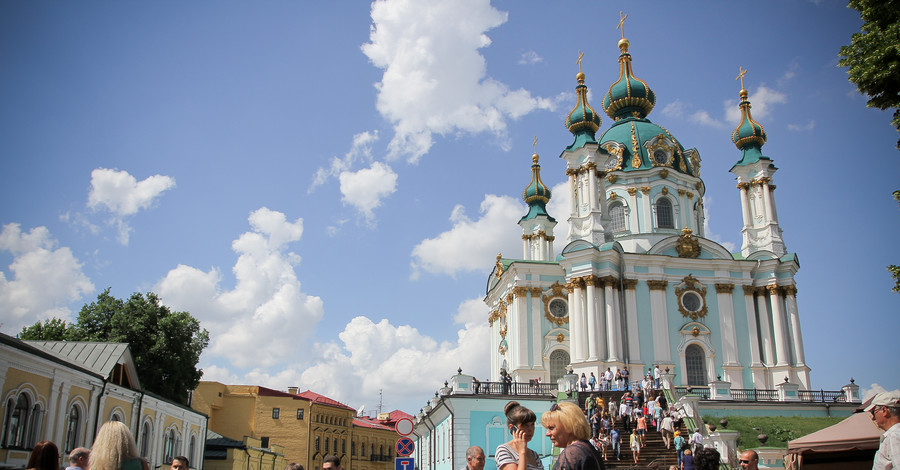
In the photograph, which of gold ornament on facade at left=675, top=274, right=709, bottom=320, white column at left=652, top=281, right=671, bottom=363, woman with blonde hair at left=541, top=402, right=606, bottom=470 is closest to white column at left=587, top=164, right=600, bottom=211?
white column at left=652, top=281, right=671, bottom=363

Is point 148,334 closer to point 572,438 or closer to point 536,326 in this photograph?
point 536,326

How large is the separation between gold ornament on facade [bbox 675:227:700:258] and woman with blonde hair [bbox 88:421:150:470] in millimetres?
37202

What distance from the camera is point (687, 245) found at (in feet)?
132

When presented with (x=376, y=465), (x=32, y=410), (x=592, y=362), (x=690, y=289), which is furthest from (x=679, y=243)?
(x=376, y=465)

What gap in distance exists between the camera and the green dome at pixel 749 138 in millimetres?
43938

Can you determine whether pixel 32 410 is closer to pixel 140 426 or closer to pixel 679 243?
pixel 140 426

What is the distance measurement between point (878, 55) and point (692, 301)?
2647 centimetres

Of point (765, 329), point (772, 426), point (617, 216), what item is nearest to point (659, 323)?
point (765, 329)

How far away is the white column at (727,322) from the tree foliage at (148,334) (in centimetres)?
2814

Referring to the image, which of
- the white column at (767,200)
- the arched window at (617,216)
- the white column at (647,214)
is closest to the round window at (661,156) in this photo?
the white column at (647,214)

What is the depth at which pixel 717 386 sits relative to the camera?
33.1 meters

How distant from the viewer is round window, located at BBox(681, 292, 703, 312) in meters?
39.8

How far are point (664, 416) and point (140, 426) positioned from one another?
17.6 m

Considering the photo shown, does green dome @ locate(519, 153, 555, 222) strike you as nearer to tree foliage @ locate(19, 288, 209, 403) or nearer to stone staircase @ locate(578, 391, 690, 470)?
tree foliage @ locate(19, 288, 209, 403)
